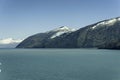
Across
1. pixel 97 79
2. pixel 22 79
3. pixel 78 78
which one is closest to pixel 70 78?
pixel 78 78

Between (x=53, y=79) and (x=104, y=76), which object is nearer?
(x=53, y=79)

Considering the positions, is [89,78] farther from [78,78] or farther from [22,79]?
[22,79]

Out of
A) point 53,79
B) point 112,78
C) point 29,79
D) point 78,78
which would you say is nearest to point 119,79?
point 112,78

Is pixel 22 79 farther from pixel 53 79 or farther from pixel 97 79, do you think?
pixel 97 79

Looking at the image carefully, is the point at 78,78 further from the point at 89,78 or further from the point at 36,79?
the point at 36,79

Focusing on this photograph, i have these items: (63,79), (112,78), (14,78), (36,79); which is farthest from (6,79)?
(112,78)

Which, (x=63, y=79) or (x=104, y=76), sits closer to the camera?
(x=63, y=79)

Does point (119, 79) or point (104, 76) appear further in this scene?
point (104, 76)
